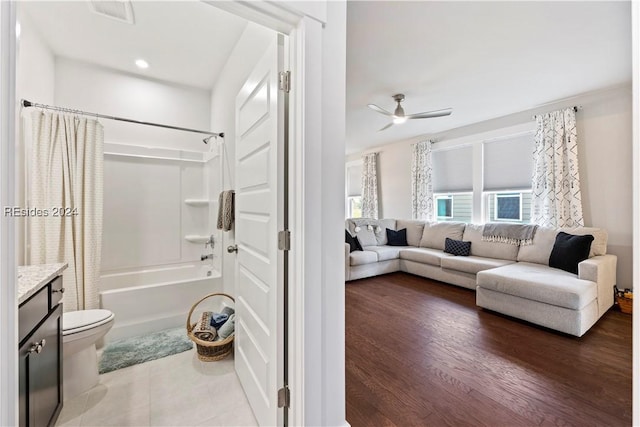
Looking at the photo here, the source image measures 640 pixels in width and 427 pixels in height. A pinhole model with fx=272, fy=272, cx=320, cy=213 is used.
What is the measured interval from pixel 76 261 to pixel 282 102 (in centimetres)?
Answer: 222

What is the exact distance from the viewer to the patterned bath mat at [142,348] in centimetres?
204

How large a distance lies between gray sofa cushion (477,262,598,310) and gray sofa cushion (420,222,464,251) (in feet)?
4.82

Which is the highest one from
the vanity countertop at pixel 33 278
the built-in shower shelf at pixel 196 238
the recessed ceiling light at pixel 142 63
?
the recessed ceiling light at pixel 142 63

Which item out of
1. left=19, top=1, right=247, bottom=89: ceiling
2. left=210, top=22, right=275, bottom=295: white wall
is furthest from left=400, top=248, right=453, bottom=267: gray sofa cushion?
left=19, top=1, right=247, bottom=89: ceiling

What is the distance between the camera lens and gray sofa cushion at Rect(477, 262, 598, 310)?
2408 mm

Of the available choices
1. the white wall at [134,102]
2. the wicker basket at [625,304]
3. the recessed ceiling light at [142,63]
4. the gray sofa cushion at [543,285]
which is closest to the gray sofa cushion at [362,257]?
the gray sofa cushion at [543,285]

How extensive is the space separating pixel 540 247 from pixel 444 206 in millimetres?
1996

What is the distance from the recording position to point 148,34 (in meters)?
2.28

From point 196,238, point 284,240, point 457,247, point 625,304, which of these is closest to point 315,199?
point 284,240

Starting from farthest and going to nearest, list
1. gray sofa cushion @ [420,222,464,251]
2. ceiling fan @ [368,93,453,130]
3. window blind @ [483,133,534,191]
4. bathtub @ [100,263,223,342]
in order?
gray sofa cushion @ [420,222,464,251]
window blind @ [483,133,534,191]
ceiling fan @ [368,93,453,130]
bathtub @ [100,263,223,342]

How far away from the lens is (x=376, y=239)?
16.9ft

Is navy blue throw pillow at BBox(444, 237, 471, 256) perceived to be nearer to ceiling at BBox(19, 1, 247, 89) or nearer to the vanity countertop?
ceiling at BBox(19, 1, 247, 89)

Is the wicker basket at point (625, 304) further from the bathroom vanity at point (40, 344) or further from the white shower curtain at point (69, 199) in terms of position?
the white shower curtain at point (69, 199)

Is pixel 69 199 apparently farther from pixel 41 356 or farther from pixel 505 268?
pixel 505 268
